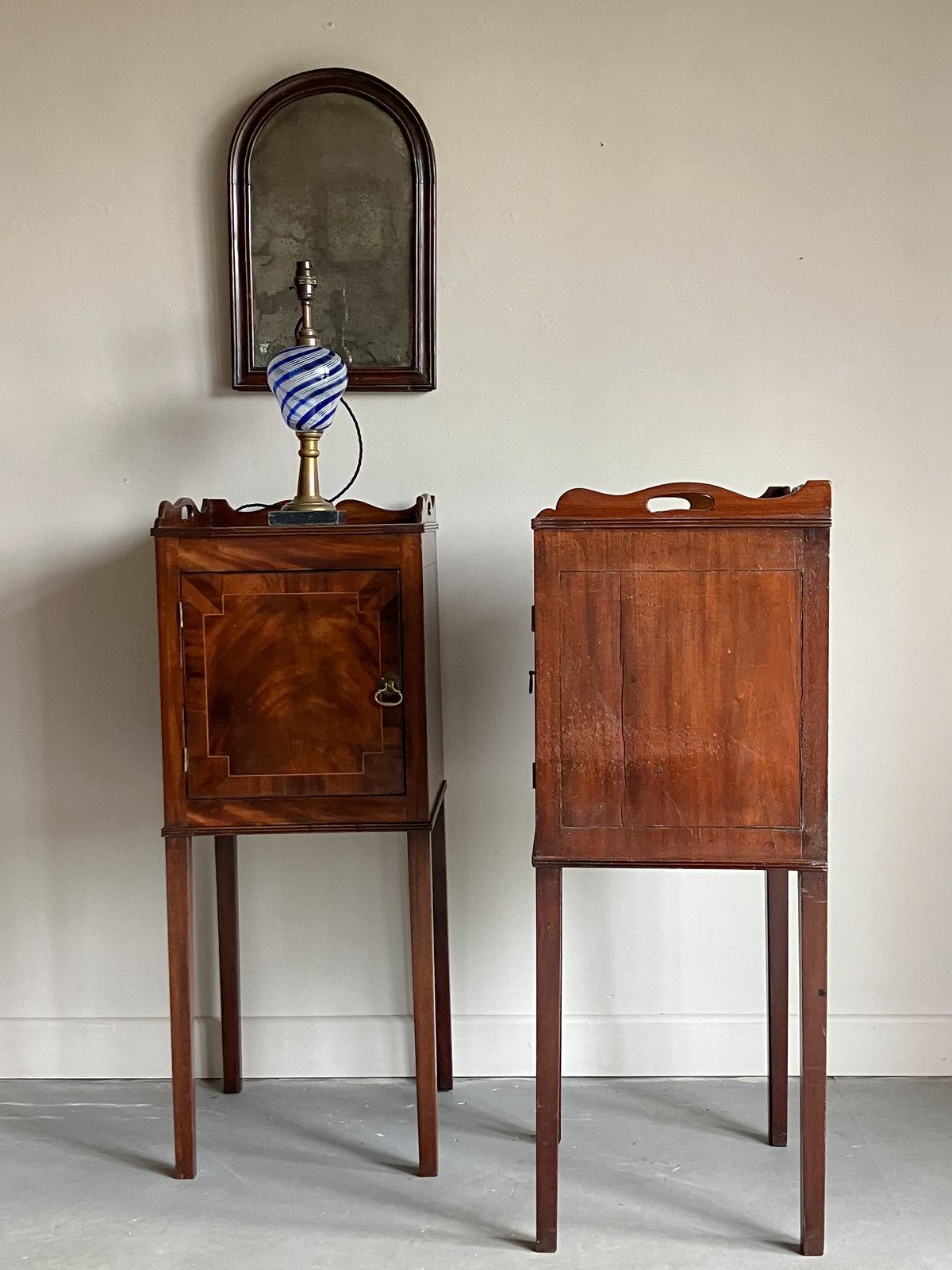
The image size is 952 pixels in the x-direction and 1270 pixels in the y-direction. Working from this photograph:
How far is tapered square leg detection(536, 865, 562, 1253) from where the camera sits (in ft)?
5.89

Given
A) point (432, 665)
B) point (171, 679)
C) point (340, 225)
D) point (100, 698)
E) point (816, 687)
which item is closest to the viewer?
point (816, 687)

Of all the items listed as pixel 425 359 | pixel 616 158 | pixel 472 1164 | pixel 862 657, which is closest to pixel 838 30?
pixel 616 158

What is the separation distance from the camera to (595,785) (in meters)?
1.77

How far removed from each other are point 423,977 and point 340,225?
1.44m

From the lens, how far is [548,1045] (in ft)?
5.96

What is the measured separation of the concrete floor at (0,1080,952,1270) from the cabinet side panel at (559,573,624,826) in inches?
27.3

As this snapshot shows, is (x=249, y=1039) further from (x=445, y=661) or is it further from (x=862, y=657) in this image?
(x=862, y=657)

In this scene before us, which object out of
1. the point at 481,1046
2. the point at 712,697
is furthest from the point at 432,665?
the point at 481,1046

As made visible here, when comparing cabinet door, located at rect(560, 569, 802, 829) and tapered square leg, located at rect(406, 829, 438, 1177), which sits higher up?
cabinet door, located at rect(560, 569, 802, 829)

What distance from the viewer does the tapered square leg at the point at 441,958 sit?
2301 millimetres

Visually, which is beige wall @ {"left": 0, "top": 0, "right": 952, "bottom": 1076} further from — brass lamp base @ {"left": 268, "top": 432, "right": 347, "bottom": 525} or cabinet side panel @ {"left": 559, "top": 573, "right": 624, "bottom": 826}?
cabinet side panel @ {"left": 559, "top": 573, "right": 624, "bottom": 826}

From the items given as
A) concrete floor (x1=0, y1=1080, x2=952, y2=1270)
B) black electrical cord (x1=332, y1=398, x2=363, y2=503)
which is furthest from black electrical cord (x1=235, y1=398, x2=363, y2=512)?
concrete floor (x1=0, y1=1080, x2=952, y2=1270)

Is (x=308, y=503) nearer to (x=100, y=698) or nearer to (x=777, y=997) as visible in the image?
(x=100, y=698)

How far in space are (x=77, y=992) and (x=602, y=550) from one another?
152 cm
